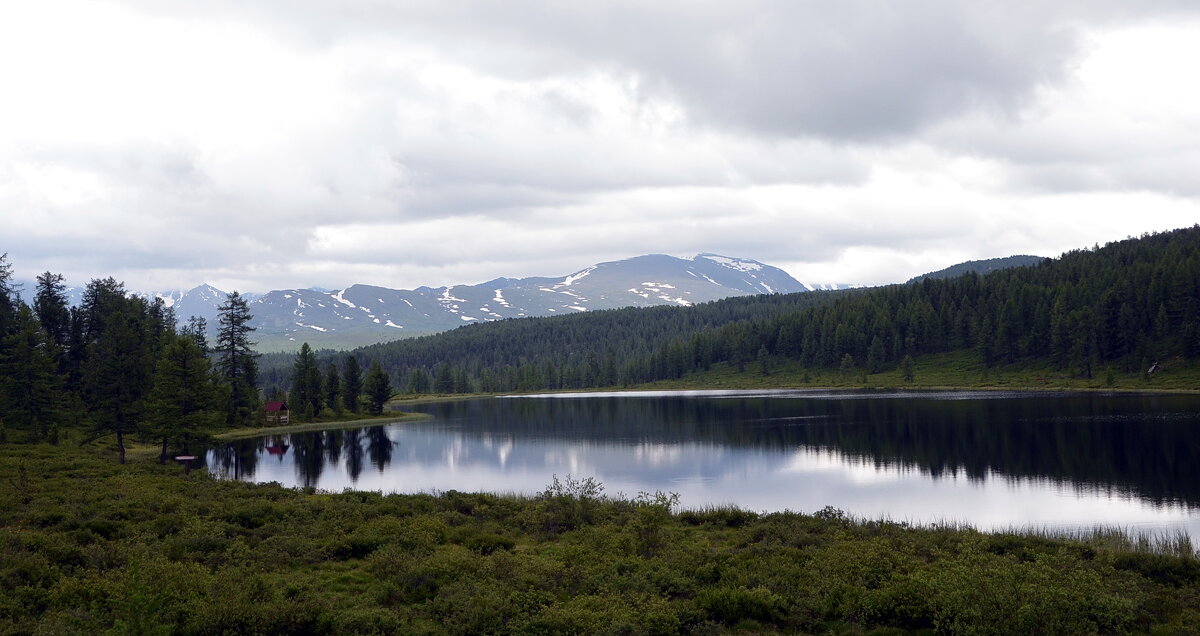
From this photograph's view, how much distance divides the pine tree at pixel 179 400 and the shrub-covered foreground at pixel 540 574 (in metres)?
30.4

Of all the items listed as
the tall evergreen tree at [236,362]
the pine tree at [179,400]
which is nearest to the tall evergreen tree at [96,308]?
the tall evergreen tree at [236,362]

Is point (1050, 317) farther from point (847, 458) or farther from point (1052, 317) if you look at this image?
point (847, 458)

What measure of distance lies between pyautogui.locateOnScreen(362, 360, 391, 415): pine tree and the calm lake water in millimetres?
22326

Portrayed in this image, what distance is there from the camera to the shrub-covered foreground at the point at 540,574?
16.2m

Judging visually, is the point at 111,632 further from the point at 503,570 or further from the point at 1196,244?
the point at 1196,244

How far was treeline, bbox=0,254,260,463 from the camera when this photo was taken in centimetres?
6262

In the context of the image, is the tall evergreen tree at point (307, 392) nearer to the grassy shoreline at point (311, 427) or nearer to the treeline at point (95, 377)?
the grassy shoreline at point (311, 427)

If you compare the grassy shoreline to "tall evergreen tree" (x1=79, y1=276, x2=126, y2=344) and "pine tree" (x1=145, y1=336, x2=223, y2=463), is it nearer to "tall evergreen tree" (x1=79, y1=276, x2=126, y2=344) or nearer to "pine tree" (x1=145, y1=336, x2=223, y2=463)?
"tall evergreen tree" (x1=79, y1=276, x2=126, y2=344)

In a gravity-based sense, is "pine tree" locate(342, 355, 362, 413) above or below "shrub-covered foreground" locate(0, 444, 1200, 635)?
above

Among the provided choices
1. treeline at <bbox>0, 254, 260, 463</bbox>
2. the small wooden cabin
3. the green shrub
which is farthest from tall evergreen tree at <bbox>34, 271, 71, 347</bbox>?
the green shrub

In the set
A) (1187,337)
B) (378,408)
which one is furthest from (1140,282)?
(378,408)

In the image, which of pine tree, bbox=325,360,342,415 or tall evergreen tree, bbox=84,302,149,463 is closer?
tall evergreen tree, bbox=84,302,149,463

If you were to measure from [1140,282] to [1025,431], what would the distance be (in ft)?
301

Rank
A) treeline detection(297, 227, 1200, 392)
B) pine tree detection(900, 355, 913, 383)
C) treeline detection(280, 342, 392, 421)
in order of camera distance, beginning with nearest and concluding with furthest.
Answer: treeline detection(280, 342, 392, 421)
treeline detection(297, 227, 1200, 392)
pine tree detection(900, 355, 913, 383)
